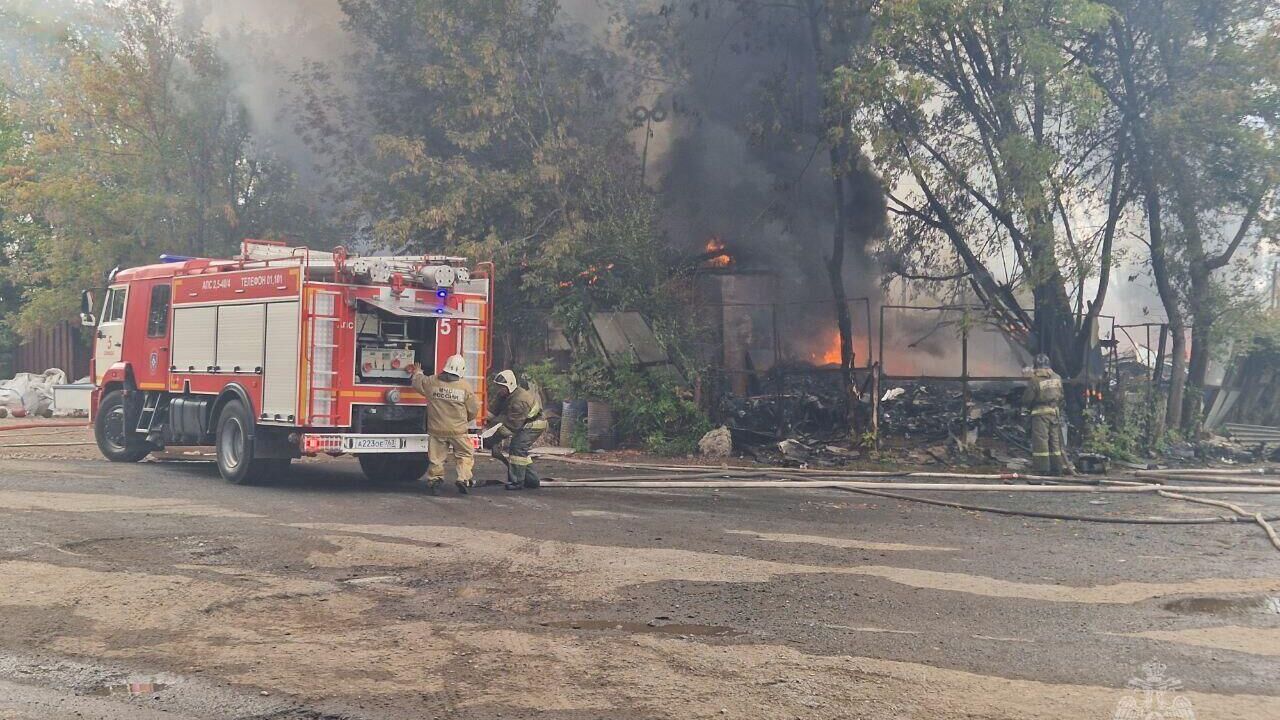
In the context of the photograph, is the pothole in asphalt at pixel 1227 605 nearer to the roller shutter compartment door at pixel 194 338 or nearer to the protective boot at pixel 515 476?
the protective boot at pixel 515 476

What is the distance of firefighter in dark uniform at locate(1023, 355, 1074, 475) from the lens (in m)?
13.6

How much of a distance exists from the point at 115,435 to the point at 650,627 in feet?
35.1

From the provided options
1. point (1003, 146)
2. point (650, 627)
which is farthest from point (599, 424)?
point (650, 627)

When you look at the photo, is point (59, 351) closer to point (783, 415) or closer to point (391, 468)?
point (391, 468)

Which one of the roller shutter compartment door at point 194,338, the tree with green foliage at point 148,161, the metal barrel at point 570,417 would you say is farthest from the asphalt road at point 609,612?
the tree with green foliage at point 148,161

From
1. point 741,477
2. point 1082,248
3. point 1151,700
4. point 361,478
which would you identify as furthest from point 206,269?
point 1082,248

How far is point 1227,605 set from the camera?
257 inches

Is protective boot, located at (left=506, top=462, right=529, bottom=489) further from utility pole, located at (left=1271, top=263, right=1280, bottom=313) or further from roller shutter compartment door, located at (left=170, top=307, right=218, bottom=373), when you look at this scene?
utility pole, located at (left=1271, top=263, right=1280, bottom=313)

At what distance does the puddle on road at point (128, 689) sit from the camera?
4.46m

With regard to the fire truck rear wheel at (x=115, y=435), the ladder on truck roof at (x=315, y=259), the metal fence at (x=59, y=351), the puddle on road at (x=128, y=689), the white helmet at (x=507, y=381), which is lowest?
the puddle on road at (x=128, y=689)

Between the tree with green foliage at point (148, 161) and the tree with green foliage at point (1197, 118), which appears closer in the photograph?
the tree with green foliage at point (1197, 118)

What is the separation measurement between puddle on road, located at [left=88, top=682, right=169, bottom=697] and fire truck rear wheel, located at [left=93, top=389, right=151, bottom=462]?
385 inches

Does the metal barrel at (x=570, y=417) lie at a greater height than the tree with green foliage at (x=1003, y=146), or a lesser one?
lesser

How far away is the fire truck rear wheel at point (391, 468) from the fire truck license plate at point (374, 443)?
109 centimetres
